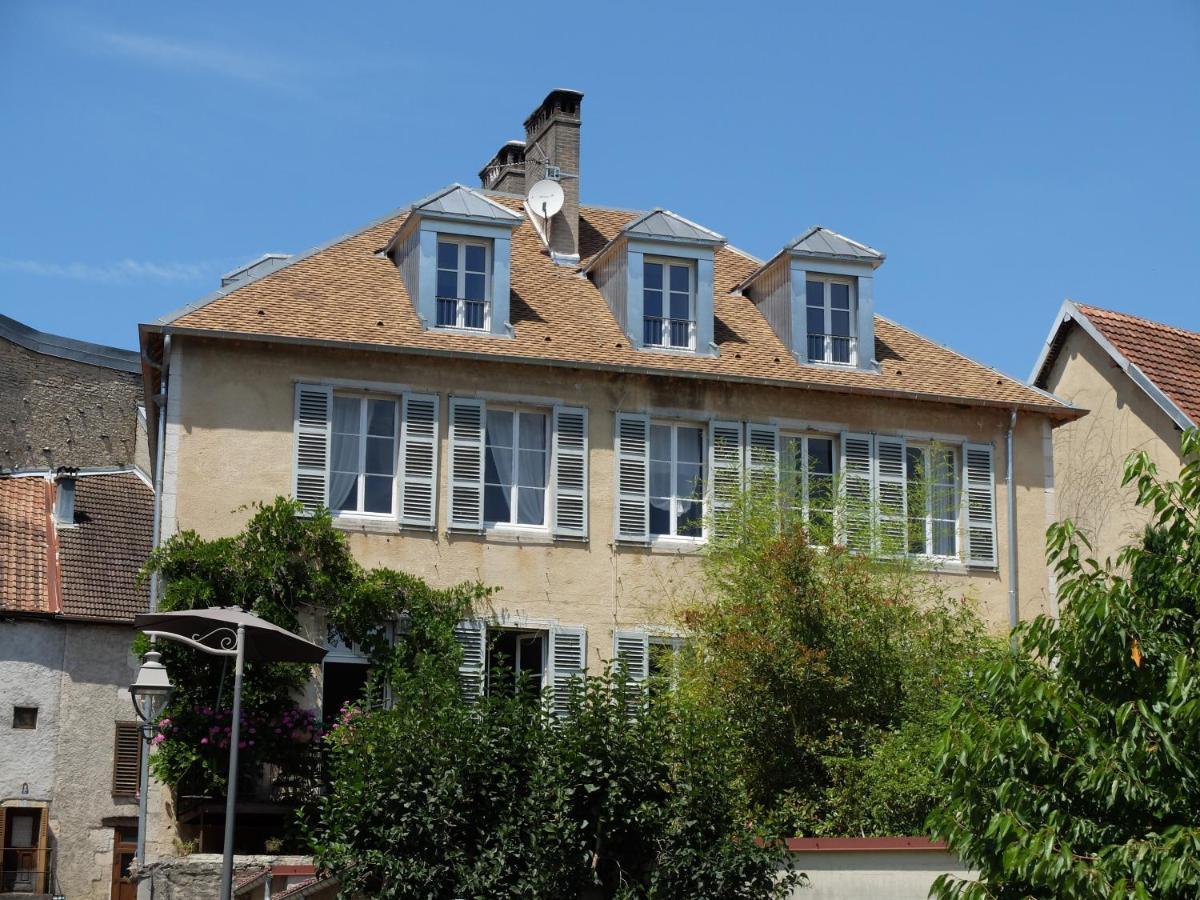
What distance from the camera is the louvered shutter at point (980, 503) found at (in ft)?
74.1

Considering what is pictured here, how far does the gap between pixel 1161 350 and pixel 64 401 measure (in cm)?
2029

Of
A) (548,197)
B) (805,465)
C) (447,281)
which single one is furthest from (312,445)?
(805,465)

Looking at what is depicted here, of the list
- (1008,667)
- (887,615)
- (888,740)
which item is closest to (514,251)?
(887,615)

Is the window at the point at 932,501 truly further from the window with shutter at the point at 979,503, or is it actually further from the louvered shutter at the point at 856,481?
the louvered shutter at the point at 856,481

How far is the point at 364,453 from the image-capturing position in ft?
67.8

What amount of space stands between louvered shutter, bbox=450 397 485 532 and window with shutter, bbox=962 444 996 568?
636 cm

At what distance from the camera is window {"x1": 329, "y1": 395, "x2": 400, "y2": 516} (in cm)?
2053

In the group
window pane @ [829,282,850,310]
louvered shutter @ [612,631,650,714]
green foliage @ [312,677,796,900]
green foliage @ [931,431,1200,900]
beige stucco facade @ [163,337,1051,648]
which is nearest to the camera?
green foliage @ [931,431,1200,900]

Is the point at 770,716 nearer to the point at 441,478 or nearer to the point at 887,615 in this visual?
the point at 887,615

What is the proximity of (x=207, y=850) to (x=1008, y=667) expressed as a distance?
10.7m

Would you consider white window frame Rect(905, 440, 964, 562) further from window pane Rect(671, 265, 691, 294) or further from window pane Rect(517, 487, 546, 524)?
window pane Rect(517, 487, 546, 524)

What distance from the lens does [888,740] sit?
711 inches

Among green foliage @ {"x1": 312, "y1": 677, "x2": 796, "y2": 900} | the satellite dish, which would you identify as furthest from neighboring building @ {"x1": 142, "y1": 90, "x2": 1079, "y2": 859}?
green foliage @ {"x1": 312, "y1": 677, "x2": 796, "y2": 900}

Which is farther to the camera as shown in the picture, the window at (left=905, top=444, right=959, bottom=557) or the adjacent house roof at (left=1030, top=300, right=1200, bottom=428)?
the adjacent house roof at (left=1030, top=300, right=1200, bottom=428)
